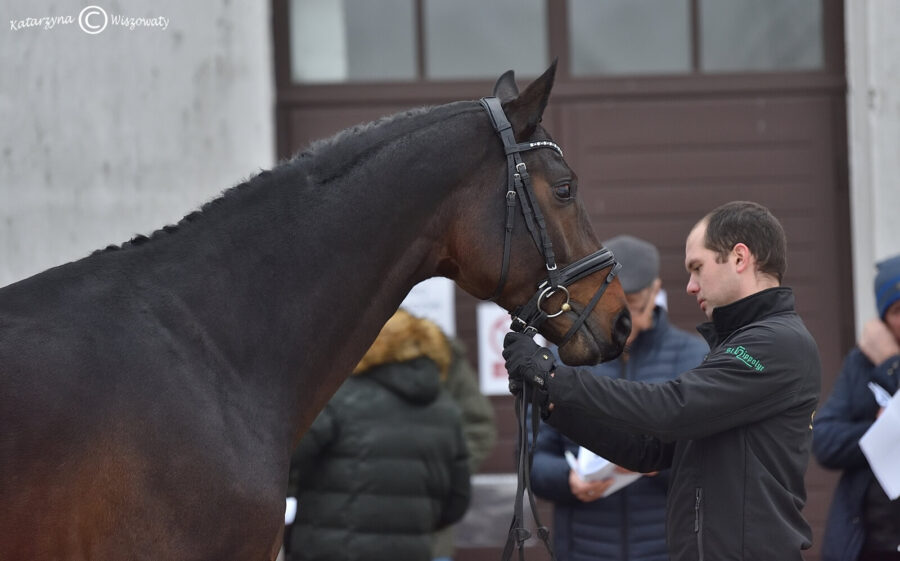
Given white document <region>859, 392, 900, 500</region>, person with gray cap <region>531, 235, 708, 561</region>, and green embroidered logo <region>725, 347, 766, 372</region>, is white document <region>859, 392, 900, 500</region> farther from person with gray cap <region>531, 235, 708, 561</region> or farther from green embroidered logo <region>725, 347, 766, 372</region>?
green embroidered logo <region>725, 347, 766, 372</region>

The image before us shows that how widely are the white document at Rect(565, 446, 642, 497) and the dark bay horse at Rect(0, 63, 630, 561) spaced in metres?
0.79

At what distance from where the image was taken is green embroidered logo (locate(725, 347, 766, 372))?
258cm

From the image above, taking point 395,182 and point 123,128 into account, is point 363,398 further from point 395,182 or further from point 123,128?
point 123,128

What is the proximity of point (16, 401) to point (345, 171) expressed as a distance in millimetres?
912

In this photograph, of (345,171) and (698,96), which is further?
(698,96)

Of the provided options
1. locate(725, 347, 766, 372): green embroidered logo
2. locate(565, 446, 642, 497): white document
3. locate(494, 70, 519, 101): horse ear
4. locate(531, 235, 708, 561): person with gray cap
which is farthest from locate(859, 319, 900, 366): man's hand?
locate(494, 70, 519, 101): horse ear

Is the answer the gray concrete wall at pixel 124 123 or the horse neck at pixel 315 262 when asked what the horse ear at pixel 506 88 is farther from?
the gray concrete wall at pixel 124 123

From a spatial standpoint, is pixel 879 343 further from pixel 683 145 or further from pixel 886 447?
pixel 683 145

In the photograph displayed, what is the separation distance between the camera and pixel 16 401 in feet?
6.79

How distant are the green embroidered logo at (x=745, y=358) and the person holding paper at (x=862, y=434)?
128 cm

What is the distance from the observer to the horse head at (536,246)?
2.59 m

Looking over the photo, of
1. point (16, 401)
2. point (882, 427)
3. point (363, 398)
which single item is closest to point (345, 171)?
point (16, 401)

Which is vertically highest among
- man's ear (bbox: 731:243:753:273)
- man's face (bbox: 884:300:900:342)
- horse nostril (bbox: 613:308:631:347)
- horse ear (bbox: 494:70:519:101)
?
horse ear (bbox: 494:70:519:101)

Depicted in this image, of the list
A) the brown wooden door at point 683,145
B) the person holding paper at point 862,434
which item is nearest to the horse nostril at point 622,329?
the person holding paper at point 862,434
